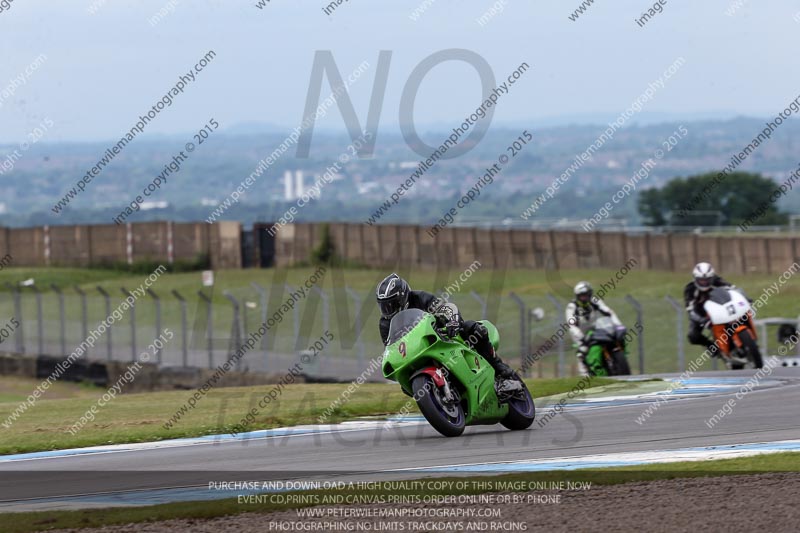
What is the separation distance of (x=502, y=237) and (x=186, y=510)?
4136 cm

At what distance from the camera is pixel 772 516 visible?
764cm

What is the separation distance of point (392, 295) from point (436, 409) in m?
1.09

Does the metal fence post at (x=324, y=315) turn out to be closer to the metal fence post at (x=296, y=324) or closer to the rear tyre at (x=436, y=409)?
the metal fence post at (x=296, y=324)

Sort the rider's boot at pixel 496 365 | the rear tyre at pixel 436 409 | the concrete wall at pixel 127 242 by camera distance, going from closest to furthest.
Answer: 1. the rear tyre at pixel 436 409
2. the rider's boot at pixel 496 365
3. the concrete wall at pixel 127 242

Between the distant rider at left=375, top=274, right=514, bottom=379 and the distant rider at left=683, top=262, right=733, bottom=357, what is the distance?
715cm

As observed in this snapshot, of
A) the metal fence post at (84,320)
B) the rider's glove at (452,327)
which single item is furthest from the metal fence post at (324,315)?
the rider's glove at (452,327)

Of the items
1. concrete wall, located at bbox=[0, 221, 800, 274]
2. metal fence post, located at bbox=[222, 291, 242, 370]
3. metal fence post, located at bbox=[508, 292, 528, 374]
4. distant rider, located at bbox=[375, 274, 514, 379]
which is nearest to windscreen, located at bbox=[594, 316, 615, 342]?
metal fence post, located at bbox=[508, 292, 528, 374]

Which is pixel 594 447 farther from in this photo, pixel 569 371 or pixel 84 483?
pixel 569 371

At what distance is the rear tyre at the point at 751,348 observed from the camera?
57.3 feet

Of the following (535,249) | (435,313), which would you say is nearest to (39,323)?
(535,249)

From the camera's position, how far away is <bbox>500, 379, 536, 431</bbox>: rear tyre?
1193cm

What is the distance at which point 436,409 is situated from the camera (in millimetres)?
11086

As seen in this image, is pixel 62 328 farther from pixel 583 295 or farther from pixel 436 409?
pixel 436 409

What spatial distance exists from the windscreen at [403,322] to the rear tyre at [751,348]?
763 centimetres
